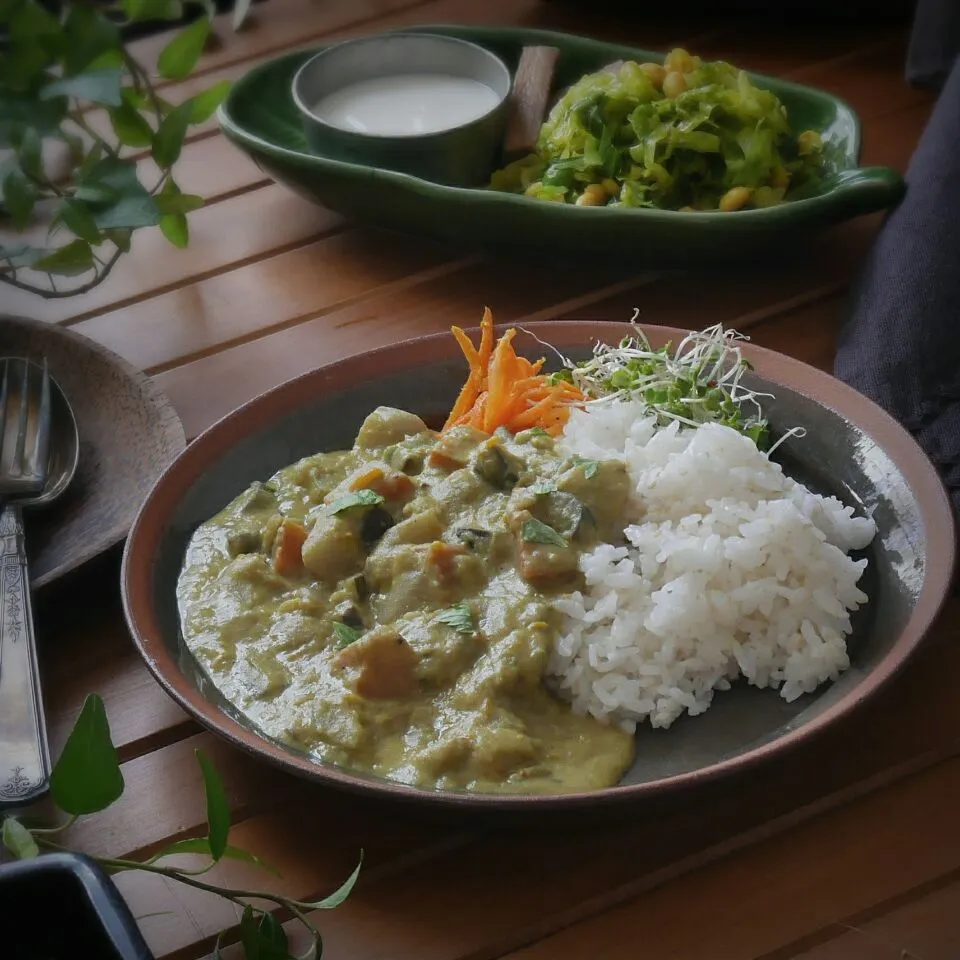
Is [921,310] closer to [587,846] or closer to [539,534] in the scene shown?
[539,534]

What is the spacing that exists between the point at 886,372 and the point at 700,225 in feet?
1.55

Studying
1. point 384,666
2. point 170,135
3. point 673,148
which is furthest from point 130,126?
point 673,148

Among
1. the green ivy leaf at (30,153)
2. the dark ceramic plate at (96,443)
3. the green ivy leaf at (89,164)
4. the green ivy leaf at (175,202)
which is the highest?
the green ivy leaf at (30,153)

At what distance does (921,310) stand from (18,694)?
5.39 feet

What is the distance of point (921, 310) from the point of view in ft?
7.35

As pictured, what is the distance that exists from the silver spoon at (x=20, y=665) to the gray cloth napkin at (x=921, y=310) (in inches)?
53.1

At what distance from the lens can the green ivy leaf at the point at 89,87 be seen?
4.97 ft

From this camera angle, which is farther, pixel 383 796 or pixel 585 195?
pixel 585 195

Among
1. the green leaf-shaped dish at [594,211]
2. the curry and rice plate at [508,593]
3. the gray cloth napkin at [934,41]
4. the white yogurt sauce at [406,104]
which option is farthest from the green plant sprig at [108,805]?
the gray cloth napkin at [934,41]

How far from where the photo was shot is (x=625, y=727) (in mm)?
1640

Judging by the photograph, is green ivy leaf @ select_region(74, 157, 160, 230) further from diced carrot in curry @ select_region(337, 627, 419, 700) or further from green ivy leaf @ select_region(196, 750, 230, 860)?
green ivy leaf @ select_region(196, 750, 230, 860)

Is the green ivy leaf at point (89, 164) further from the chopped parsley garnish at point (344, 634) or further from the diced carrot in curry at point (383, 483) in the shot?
the chopped parsley garnish at point (344, 634)

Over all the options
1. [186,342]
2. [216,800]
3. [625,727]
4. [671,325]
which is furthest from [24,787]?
[671,325]

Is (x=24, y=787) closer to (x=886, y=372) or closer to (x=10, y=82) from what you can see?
(x=10, y=82)
